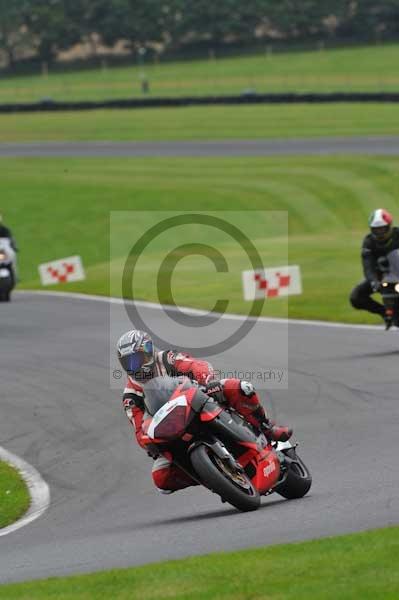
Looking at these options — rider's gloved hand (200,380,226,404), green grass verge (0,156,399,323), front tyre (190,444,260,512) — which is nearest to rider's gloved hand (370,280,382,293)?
rider's gloved hand (200,380,226,404)

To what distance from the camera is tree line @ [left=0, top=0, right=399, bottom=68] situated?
9550 centimetres

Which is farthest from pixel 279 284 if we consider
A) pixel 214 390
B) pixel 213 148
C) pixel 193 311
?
pixel 213 148

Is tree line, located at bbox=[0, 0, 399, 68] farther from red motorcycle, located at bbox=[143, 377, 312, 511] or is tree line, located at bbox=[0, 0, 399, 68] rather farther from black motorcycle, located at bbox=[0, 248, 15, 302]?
red motorcycle, located at bbox=[143, 377, 312, 511]

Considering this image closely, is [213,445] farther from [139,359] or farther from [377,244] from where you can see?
[377,244]

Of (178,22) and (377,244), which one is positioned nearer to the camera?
(377,244)

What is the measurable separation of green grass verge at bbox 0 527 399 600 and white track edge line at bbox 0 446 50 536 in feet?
8.99

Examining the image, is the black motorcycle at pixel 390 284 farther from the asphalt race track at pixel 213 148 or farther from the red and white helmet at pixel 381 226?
the asphalt race track at pixel 213 148

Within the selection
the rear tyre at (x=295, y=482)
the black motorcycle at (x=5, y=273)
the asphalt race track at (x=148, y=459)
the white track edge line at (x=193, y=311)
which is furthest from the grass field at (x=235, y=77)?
the rear tyre at (x=295, y=482)

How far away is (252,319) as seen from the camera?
21844 mm

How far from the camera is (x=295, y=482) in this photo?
944 cm

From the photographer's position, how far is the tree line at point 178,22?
3760 inches

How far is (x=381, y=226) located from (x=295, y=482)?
7.45 meters

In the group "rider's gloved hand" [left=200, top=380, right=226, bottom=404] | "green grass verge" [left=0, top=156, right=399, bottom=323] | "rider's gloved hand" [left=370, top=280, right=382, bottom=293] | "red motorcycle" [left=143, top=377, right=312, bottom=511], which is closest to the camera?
"red motorcycle" [left=143, top=377, right=312, bottom=511]

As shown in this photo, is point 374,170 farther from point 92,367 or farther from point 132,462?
point 132,462
